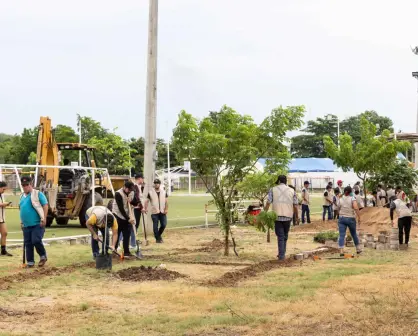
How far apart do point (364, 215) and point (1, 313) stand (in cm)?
2017

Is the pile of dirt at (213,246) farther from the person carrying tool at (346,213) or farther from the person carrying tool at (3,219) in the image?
the person carrying tool at (3,219)

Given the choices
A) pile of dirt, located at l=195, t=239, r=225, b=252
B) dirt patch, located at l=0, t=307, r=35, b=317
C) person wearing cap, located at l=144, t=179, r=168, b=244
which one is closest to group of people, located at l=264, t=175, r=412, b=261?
pile of dirt, located at l=195, t=239, r=225, b=252

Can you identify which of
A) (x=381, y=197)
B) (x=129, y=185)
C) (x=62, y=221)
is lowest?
(x=62, y=221)

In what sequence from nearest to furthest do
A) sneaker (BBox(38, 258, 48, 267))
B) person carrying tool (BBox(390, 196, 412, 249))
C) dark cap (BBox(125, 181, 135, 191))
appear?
1. sneaker (BBox(38, 258, 48, 267))
2. dark cap (BBox(125, 181, 135, 191))
3. person carrying tool (BBox(390, 196, 412, 249))

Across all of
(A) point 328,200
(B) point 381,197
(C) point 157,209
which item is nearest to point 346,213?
(C) point 157,209

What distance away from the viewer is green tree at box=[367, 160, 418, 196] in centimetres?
3234

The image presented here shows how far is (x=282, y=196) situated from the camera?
14.4 m

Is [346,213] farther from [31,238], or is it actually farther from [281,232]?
[31,238]

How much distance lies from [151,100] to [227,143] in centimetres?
694

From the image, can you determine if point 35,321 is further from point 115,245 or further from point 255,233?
point 255,233

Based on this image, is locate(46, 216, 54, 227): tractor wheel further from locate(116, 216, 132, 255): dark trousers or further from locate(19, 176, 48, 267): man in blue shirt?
locate(19, 176, 48, 267): man in blue shirt

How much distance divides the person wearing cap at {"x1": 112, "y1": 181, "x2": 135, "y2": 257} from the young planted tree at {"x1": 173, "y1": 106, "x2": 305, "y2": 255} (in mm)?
1452

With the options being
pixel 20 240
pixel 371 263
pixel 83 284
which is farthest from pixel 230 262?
pixel 20 240

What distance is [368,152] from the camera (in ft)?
96.3
